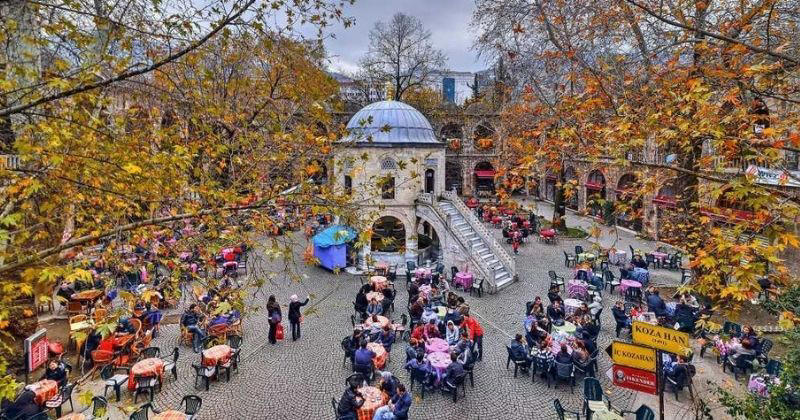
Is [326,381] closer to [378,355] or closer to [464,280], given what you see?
[378,355]

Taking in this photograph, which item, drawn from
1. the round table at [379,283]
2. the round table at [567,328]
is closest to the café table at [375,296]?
the round table at [379,283]

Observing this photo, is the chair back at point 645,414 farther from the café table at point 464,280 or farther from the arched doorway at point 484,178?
the arched doorway at point 484,178

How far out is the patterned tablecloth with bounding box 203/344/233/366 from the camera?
1175 cm

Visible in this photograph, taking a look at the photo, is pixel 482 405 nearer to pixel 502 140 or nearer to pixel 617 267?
pixel 617 267

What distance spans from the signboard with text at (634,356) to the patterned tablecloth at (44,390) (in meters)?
12.3

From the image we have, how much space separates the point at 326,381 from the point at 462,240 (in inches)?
438

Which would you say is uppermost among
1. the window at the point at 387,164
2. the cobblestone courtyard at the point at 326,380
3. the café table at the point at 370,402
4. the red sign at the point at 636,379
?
the window at the point at 387,164

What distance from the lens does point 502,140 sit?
39.2 m

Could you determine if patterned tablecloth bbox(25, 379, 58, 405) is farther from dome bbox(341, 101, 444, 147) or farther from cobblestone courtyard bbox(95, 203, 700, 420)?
dome bbox(341, 101, 444, 147)

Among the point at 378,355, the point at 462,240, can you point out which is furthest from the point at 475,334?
the point at 462,240

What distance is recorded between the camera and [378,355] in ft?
40.5

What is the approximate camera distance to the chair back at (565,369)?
1128 centimetres

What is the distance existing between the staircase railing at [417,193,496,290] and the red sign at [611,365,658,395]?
11.7 metres

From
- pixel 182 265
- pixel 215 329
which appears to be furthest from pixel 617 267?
pixel 182 265
